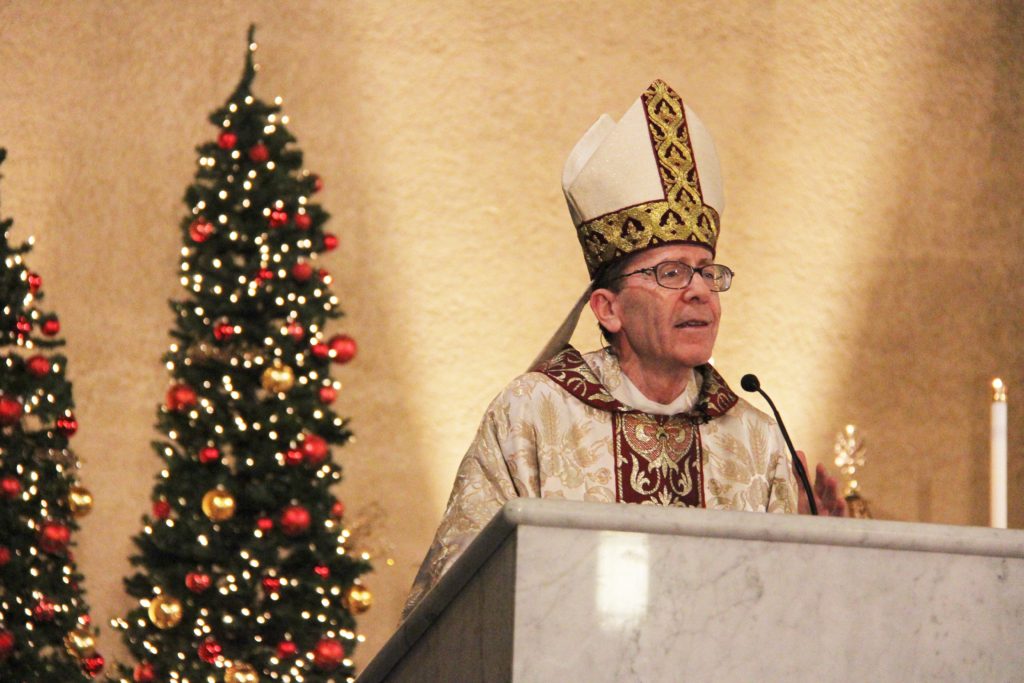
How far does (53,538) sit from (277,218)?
1354mm

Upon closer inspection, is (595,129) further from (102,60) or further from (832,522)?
(102,60)

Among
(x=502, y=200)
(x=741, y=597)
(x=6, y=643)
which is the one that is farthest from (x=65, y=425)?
(x=741, y=597)

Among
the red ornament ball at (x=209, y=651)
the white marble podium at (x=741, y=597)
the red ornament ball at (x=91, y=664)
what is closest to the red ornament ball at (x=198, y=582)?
the red ornament ball at (x=209, y=651)

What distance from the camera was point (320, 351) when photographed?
496 cm

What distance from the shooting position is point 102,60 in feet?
19.0

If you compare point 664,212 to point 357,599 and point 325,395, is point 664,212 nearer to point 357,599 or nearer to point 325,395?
point 325,395

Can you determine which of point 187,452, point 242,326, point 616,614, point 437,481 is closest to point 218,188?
point 242,326

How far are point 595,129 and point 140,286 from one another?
10.3 ft

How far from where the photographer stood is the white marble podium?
1.40 meters

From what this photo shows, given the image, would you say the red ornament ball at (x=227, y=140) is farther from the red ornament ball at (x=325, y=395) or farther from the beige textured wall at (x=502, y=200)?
the red ornament ball at (x=325, y=395)

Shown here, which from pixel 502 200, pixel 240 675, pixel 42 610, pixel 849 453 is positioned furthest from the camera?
pixel 502 200

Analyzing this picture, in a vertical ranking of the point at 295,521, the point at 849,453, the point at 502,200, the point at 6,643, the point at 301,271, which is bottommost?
the point at 6,643

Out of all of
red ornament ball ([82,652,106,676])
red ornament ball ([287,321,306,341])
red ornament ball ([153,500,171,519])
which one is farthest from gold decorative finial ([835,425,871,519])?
red ornament ball ([82,652,106,676])

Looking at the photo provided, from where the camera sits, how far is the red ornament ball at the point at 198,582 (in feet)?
15.6
